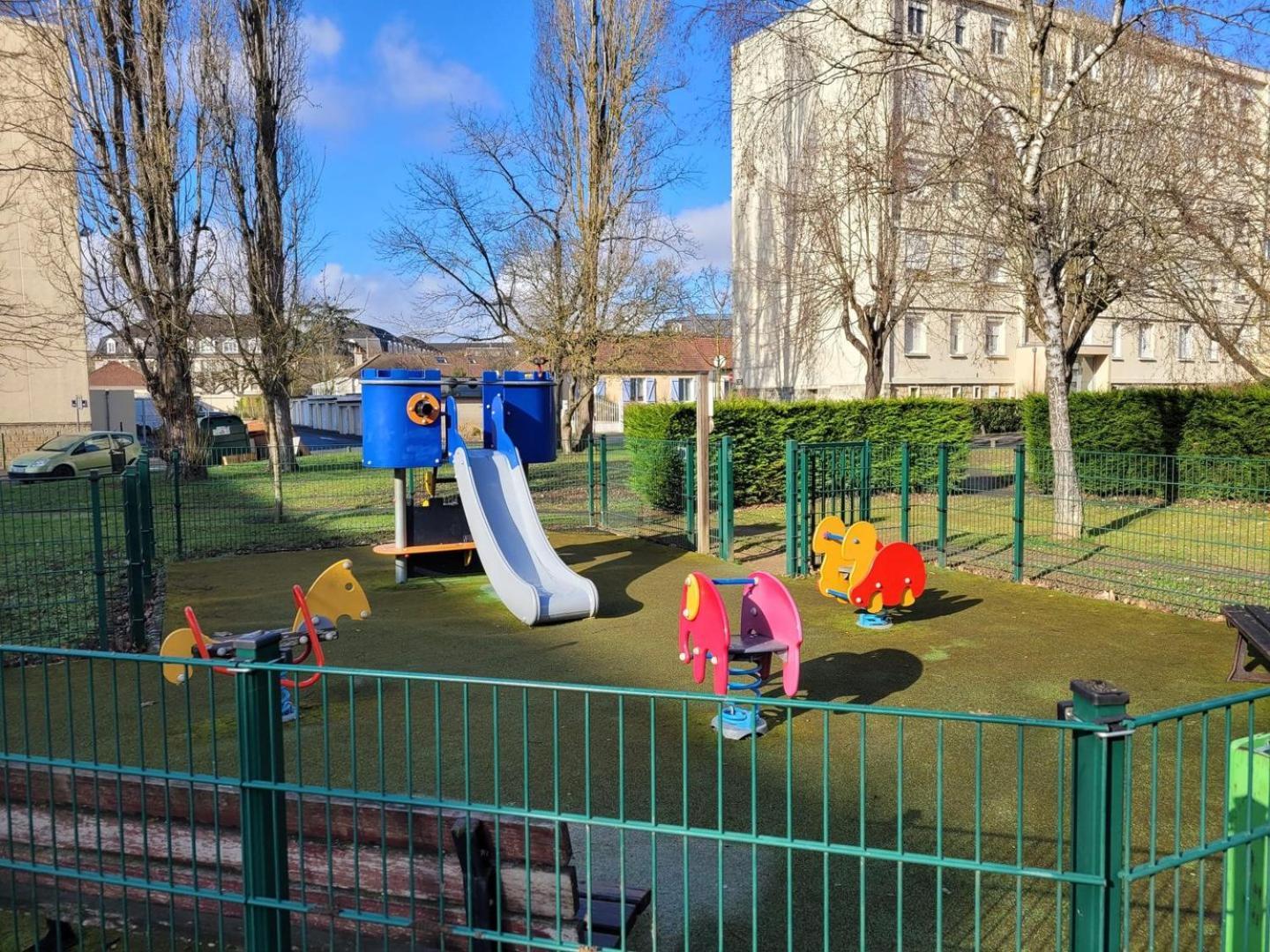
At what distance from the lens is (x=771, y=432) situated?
16.7 metres

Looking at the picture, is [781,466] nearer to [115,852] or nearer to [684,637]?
[684,637]

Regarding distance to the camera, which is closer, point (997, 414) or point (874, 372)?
point (874, 372)

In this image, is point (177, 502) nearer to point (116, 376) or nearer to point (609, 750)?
point (609, 750)

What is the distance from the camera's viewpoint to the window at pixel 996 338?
33656mm

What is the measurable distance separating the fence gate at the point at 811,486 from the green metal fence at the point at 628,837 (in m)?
4.83

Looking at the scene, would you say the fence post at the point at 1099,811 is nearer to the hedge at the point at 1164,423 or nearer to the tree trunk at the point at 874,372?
the hedge at the point at 1164,423

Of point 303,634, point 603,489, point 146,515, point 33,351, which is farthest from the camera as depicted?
point 33,351

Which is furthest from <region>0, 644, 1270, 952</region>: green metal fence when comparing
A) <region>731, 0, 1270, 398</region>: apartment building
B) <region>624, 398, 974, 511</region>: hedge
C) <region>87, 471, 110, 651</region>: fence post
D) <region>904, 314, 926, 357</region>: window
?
<region>904, 314, 926, 357</region>: window

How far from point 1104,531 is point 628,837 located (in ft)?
28.5

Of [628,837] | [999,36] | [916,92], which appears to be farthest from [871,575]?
[999,36]

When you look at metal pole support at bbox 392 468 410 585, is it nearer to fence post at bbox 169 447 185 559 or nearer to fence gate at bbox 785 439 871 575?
fence post at bbox 169 447 185 559

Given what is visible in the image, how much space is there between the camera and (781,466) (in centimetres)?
1681

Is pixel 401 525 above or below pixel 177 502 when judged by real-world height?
below

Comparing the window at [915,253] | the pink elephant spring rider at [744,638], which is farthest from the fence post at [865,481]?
the window at [915,253]
